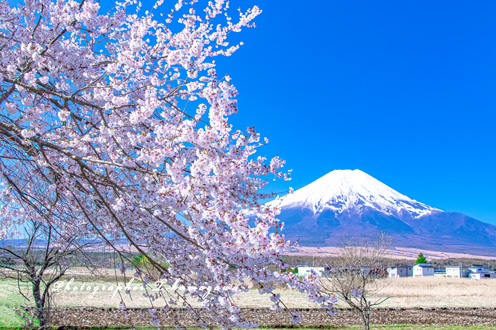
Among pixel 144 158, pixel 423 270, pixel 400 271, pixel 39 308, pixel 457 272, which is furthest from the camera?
pixel 400 271

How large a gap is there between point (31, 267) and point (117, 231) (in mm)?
6612

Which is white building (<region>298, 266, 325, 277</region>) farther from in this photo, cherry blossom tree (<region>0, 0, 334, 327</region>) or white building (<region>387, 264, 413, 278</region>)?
white building (<region>387, 264, 413, 278</region>)

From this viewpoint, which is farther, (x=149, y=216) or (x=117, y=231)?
(x=117, y=231)

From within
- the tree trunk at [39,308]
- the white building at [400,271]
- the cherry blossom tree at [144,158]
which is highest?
the cherry blossom tree at [144,158]

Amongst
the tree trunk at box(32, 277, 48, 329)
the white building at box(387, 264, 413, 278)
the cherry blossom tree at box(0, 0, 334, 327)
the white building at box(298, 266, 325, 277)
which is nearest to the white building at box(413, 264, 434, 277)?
the white building at box(387, 264, 413, 278)

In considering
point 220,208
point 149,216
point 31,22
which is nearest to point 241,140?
point 220,208

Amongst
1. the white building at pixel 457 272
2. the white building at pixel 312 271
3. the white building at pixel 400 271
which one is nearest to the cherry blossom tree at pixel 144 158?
the white building at pixel 312 271

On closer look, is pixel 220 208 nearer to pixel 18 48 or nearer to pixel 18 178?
pixel 18 48

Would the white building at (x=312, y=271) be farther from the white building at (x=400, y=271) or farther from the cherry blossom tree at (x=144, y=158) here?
the white building at (x=400, y=271)

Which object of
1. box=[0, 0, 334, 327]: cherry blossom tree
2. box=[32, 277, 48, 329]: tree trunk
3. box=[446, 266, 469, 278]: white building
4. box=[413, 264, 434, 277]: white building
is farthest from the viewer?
box=[413, 264, 434, 277]: white building

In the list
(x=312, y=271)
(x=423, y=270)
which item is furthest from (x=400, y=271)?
(x=312, y=271)

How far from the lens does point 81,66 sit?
14.2 ft

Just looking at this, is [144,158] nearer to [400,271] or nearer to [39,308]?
[39,308]

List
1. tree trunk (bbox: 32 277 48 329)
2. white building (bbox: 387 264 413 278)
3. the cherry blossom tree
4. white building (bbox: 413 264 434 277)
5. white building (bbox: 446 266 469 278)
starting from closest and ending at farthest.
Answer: the cherry blossom tree → tree trunk (bbox: 32 277 48 329) → white building (bbox: 446 266 469 278) → white building (bbox: 387 264 413 278) → white building (bbox: 413 264 434 277)
